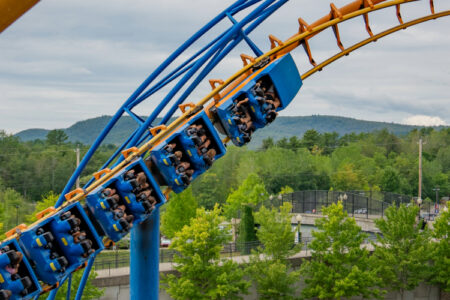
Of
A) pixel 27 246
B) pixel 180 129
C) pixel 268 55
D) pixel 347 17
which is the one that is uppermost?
pixel 347 17

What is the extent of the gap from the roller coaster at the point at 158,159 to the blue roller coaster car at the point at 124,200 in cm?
2

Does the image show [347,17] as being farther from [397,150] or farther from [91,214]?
[397,150]

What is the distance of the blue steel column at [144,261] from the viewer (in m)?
13.2

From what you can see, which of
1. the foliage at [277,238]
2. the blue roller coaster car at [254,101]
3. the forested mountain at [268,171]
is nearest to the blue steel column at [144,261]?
the blue roller coaster car at [254,101]

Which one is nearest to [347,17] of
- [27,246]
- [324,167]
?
[27,246]

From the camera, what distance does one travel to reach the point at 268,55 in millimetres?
12883

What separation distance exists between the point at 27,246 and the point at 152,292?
3238mm

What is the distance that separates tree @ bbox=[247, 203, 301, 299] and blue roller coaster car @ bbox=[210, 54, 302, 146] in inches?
580

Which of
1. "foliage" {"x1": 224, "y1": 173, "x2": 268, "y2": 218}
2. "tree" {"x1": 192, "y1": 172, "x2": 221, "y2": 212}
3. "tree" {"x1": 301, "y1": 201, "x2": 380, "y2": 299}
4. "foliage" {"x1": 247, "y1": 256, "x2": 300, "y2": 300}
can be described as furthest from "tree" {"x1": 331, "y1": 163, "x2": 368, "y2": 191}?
"foliage" {"x1": 247, "y1": 256, "x2": 300, "y2": 300}

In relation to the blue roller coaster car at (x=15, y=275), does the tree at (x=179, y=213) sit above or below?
below

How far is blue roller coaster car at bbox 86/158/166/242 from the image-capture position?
11.6 metres

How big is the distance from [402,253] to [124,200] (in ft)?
69.4

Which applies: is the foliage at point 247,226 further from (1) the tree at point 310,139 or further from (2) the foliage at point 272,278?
(1) the tree at point 310,139

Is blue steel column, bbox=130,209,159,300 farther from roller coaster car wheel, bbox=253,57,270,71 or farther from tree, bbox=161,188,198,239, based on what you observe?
tree, bbox=161,188,198,239
